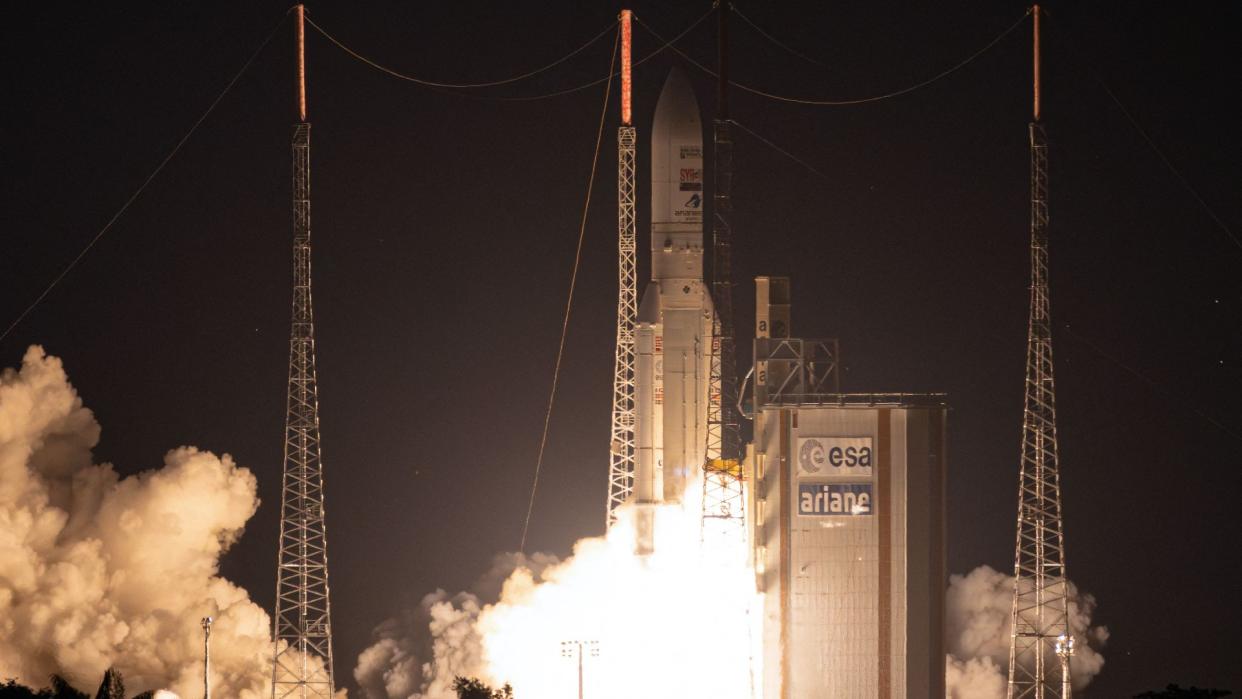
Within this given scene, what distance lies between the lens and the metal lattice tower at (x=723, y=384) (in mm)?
42438

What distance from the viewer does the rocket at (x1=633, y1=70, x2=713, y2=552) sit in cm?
4319

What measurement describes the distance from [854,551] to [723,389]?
4.40m

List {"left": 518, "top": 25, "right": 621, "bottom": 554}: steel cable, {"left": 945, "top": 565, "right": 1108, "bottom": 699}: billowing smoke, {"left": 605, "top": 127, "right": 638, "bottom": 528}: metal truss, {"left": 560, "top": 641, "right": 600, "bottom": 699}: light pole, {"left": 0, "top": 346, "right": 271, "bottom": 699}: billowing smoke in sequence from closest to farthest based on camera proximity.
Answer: {"left": 560, "top": 641, "right": 600, "bottom": 699}: light pole → {"left": 0, "top": 346, "right": 271, "bottom": 699}: billowing smoke → {"left": 605, "top": 127, "right": 638, "bottom": 528}: metal truss → {"left": 945, "top": 565, "right": 1108, "bottom": 699}: billowing smoke → {"left": 518, "top": 25, "right": 621, "bottom": 554}: steel cable

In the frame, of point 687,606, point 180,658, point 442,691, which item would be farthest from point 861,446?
point 180,658

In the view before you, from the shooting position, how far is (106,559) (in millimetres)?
44719

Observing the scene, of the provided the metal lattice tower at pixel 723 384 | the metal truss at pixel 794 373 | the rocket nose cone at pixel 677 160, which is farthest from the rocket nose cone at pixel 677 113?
the metal truss at pixel 794 373

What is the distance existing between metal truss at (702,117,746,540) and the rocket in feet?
1.88

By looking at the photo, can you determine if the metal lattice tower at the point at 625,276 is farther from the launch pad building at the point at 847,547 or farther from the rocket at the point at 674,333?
the launch pad building at the point at 847,547

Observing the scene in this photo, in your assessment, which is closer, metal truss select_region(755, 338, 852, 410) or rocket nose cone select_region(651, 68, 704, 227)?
metal truss select_region(755, 338, 852, 410)

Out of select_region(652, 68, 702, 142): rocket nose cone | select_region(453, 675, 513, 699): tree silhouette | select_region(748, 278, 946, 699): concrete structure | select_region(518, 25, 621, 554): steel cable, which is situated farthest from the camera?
select_region(518, 25, 621, 554): steel cable

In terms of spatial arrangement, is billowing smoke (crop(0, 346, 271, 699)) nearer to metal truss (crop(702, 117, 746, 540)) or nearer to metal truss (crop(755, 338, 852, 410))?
metal truss (crop(702, 117, 746, 540))

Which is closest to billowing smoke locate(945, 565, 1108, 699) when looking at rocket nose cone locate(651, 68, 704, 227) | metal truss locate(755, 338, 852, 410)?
metal truss locate(755, 338, 852, 410)

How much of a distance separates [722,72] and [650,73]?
27.3ft

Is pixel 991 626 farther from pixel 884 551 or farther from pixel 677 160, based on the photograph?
pixel 677 160
